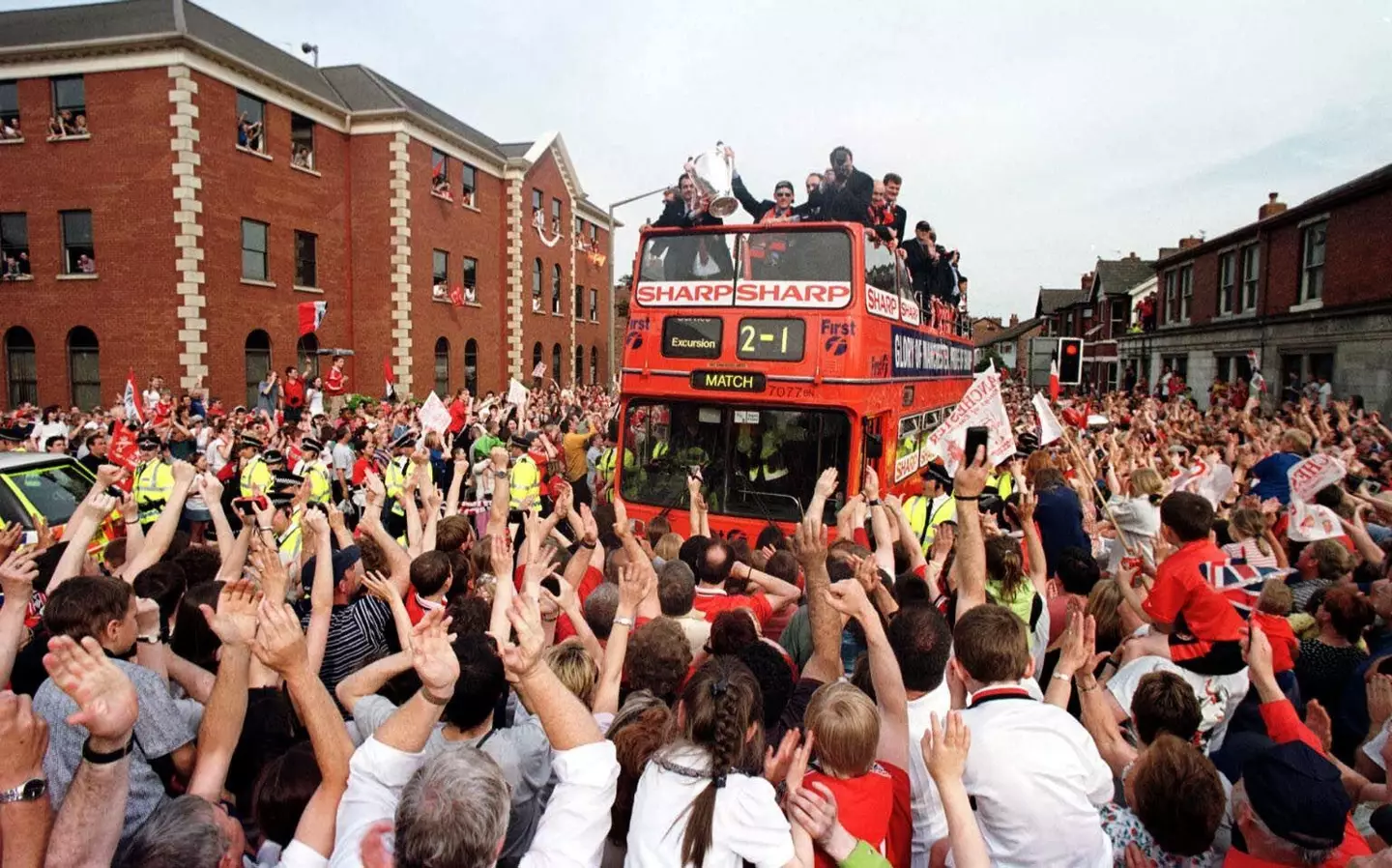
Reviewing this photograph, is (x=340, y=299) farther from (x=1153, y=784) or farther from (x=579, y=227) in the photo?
(x=1153, y=784)

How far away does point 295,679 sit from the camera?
7.95 ft

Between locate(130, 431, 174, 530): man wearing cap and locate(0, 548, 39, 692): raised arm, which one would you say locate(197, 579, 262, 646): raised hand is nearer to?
locate(0, 548, 39, 692): raised arm

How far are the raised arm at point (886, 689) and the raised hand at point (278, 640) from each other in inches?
72.3

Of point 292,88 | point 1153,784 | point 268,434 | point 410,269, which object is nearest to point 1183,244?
point 410,269

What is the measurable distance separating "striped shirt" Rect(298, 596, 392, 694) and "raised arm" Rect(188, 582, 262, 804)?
138cm

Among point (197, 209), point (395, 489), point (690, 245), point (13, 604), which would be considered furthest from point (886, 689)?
point (197, 209)

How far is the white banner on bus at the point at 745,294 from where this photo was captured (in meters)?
8.15

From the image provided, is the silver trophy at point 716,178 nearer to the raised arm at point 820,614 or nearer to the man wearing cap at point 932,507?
the man wearing cap at point 932,507

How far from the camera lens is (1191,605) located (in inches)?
149

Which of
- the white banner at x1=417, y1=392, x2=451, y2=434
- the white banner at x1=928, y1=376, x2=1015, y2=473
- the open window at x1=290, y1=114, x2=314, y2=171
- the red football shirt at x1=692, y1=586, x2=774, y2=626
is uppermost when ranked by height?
the open window at x1=290, y1=114, x2=314, y2=171

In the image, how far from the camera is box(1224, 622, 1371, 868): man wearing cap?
2156 mm

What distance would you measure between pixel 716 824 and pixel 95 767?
1.69 metres

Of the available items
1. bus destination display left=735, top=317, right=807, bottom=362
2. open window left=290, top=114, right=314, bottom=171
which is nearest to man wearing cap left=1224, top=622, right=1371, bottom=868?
bus destination display left=735, top=317, right=807, bottom=362

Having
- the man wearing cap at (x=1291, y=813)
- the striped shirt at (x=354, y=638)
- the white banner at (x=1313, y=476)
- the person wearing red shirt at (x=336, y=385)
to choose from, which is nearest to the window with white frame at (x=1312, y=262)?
the white banner at (x=1313, y=476)
